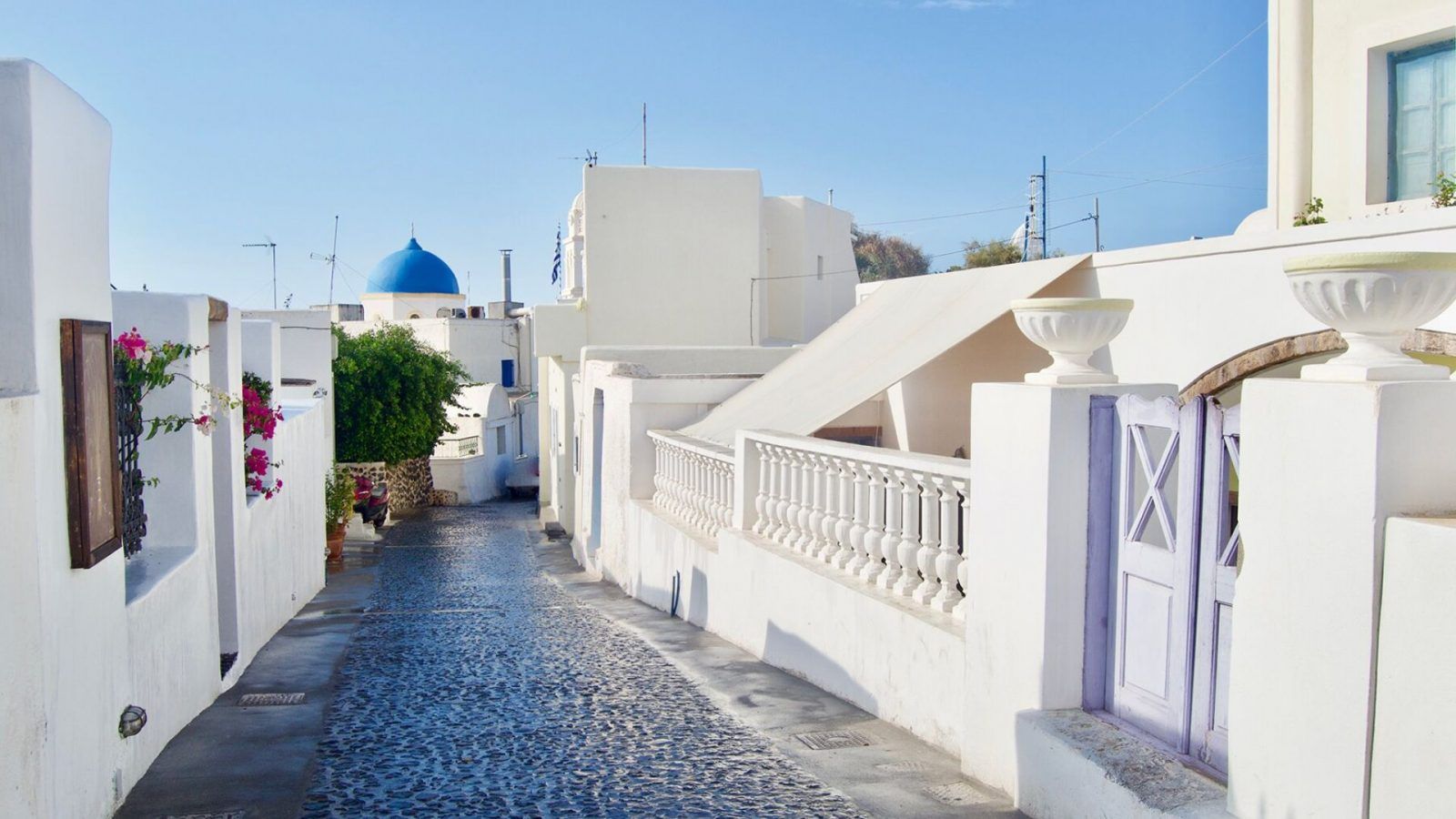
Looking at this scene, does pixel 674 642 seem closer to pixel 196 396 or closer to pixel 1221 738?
pixel 196 396

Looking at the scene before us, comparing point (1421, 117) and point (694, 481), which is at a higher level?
point (1421, 117)

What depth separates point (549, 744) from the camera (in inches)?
214

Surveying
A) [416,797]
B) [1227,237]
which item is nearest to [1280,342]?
[1227,237]

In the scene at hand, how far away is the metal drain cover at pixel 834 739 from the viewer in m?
5.24

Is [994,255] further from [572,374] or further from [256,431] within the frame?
[256,431]

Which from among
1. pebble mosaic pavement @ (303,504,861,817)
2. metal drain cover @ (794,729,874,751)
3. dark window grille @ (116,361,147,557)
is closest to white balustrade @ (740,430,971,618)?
metal drain cover @ (794,729,874,751)

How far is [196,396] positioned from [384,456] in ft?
79.9

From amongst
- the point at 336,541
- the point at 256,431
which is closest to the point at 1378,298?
the point at 256,431

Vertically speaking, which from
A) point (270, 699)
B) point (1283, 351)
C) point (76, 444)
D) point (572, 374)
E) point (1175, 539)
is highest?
point (1283, 351)

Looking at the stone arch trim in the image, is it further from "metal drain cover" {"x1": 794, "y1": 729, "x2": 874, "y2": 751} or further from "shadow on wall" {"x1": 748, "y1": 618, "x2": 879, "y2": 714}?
"metal drain cover" {"x1": 794, "y1": 729, "x2": 874, "y2": 751}

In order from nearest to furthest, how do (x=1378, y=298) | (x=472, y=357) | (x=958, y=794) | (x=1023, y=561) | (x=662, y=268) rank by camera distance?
(x=1378, y=298) → (x=1023, y=561) → (x=958, y=794) → (x=662, y=268) → (x=472, y=357)

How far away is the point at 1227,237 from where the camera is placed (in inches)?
315

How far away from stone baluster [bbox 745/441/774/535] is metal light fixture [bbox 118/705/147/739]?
3.87 meters

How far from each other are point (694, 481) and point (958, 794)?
529 cm
